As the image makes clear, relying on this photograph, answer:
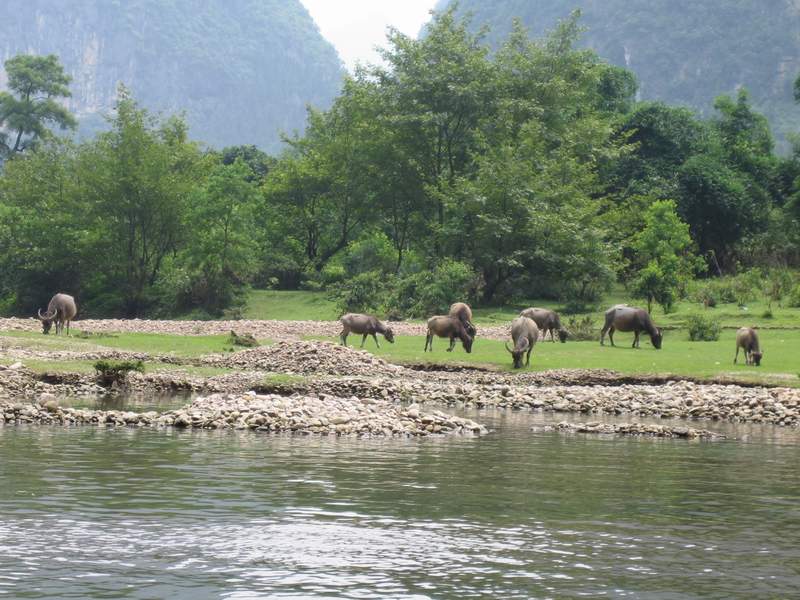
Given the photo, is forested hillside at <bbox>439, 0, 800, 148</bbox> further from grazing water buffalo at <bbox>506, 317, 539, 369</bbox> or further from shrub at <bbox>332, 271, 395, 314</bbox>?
grazing water buffalo at <bbox>506, 317, 539, 369</bbox>

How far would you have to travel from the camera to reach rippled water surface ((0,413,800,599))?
991 centimetres

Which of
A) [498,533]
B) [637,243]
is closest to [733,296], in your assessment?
[637,243]

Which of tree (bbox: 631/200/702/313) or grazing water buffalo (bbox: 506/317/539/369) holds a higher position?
tree (bbox: 631/200/702/313)

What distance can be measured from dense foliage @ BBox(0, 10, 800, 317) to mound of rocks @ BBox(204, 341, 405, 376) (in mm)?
20371

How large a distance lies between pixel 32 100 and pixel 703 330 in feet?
291

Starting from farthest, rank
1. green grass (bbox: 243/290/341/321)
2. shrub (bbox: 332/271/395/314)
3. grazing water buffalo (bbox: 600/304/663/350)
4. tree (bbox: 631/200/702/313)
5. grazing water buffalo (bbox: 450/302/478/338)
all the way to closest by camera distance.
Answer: green grass (bbox: 243/290/341/321)
shrub (bbox: 332/271/395/314)
tree (bbox: 631/200/702/313)
grazing water buffalo (bbox: 600/304/663/350)
grazing water buffalo (bbox: 450/302/478/338)

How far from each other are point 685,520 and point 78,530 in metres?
7.42

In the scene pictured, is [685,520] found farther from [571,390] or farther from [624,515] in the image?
[571,390]

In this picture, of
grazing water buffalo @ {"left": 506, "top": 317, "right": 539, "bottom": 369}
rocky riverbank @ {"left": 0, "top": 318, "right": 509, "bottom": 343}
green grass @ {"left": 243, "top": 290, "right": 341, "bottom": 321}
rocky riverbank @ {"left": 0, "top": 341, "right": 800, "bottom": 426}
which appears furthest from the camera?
green grass @ {"left": 243, "top": 290, "right": 341, "bottom": 321}

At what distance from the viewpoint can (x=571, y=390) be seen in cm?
2891

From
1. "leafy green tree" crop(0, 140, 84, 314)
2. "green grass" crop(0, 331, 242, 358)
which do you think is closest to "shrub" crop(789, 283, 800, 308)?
"green grass" crop(0, 331, 242, 358)

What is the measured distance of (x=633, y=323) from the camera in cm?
3981

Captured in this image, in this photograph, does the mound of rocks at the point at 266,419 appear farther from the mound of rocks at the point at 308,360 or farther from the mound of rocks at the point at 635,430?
the mound of rocks at the point at 308,360

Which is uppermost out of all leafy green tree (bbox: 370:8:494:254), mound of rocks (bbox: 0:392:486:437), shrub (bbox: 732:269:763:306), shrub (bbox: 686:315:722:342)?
leafy green tree (bbox: 370:8:494:254)
